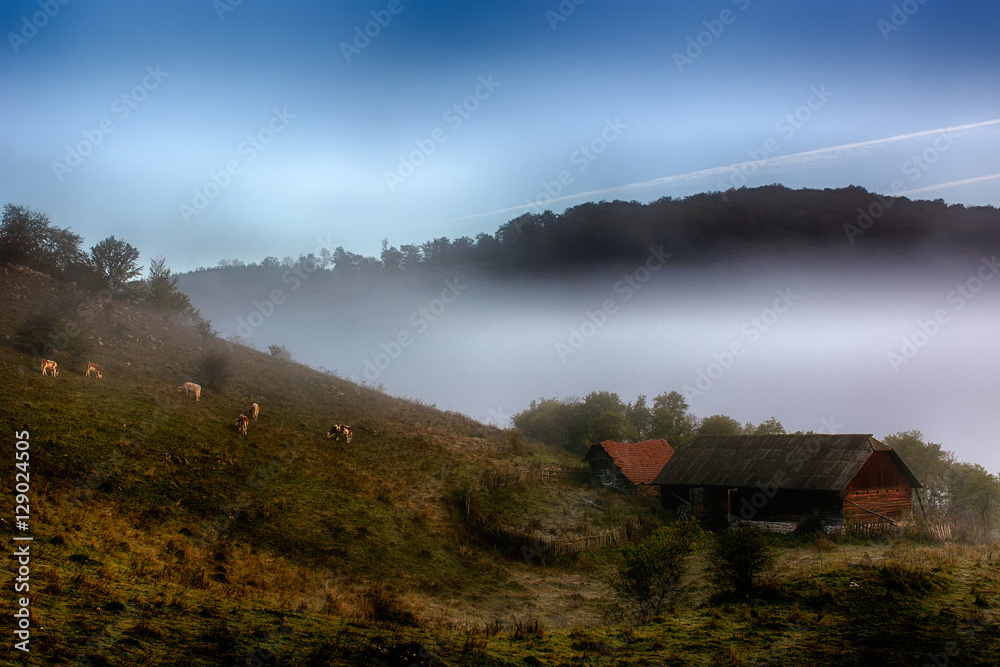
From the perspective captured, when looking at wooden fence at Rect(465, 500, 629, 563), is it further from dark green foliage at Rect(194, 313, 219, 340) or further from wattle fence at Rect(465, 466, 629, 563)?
dark green foliage at Rect(194, 313, 219, 340)

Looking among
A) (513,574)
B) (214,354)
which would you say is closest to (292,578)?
(513,574)

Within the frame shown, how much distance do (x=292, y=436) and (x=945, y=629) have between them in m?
32.3

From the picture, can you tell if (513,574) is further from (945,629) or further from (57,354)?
(57,354)

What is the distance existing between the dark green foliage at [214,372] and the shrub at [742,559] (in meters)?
35.5

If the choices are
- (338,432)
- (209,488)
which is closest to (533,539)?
(338,432)

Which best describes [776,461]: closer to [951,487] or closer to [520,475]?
[520,475]

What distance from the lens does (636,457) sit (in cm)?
4500

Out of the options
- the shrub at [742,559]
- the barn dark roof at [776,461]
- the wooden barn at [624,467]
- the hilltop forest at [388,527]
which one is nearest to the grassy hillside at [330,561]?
the hilltop forest at [388,527]

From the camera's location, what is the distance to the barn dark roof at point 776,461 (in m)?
A: 31.7

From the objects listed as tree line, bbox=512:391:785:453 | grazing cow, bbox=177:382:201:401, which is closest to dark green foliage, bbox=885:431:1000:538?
tree line, bbox=512:391:785:453

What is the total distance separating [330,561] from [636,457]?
95.8 feet

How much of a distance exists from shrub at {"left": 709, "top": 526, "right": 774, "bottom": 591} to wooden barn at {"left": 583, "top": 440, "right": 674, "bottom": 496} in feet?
66.6

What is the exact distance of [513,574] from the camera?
85.7 feet

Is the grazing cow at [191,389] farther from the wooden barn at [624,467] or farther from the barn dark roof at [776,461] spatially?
the barn dark roof at [776,461]
